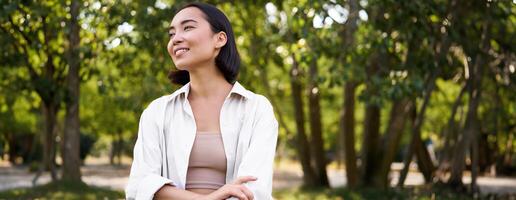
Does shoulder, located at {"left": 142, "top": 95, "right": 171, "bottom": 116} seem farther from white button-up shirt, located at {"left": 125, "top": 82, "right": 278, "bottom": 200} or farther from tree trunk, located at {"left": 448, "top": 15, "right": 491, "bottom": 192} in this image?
tree trunk, located at {"left": 448, "top": 15, "right": 491, "bottom": 192}

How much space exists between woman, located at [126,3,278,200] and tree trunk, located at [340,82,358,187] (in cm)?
1426

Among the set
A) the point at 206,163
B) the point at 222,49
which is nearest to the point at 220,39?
the point at 222,49

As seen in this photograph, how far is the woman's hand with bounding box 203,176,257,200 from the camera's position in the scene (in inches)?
97.7

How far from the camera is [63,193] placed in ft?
44.9

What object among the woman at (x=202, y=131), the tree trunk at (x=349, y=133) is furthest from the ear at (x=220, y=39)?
the tree trunk at (x=349, y=133)

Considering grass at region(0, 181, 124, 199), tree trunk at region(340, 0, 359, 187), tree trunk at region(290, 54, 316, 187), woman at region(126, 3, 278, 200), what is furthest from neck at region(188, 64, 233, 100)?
tree trunk at region(290, 54, 316, 187)

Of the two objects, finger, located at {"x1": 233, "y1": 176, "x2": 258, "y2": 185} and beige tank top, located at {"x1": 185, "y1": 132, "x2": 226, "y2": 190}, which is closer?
finger, located at {"x1": 233, "y1": 176, "x2": 258, "y2": 185}

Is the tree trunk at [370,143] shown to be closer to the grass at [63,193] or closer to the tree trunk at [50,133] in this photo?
the grass at [63,193]

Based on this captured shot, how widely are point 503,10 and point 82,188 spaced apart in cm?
875

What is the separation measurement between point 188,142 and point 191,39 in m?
0.38

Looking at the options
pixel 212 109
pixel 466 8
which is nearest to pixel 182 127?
pixel 212 109

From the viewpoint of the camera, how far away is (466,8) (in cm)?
1393

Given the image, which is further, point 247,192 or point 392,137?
point 392,137

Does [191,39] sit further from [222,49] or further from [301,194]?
[301,194]
